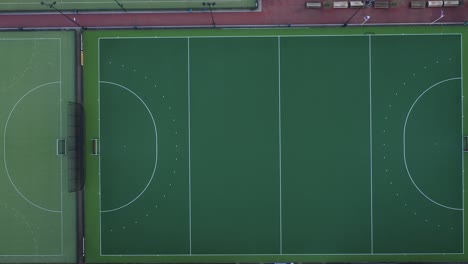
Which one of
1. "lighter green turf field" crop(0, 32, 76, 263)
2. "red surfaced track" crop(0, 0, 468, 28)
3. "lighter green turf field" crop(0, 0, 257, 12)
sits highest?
"lighter green turf field" crop(0, 0, 257, 12)

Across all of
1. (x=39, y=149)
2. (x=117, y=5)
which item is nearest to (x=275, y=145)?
(x=117, y=5)

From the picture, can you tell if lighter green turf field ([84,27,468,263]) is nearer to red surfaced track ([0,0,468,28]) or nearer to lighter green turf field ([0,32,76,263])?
red surfaced track ([0,0,468,28])

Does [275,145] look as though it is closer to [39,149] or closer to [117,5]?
[117,5]

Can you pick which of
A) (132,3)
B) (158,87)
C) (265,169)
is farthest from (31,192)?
(265,169)

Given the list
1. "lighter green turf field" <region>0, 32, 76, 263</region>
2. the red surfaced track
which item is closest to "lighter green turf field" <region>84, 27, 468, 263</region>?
the red surfaced track

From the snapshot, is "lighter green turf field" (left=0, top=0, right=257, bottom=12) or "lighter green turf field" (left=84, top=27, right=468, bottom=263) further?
"lighter green turf field" (left=0, top=0, right=257, bottom=12)

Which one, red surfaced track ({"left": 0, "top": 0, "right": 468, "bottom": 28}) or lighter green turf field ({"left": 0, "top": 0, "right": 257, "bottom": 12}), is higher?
lighter green turf field ({"left": 0, "top": 0, "right": 257, "bottom": 12})
